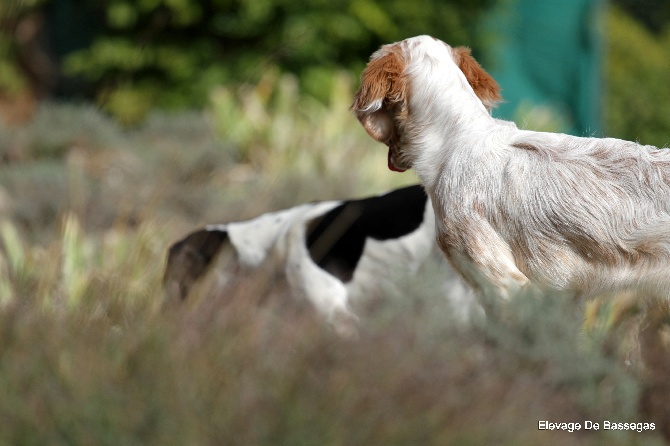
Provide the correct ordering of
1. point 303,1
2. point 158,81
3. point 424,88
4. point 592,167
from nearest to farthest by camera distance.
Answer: point 592,167 < point 424,88 < point 303,1 < point 158,81

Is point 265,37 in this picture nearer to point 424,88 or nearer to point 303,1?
point 303,1

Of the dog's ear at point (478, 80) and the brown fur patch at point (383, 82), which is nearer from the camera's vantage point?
the brown fur patch at point (383, 82)

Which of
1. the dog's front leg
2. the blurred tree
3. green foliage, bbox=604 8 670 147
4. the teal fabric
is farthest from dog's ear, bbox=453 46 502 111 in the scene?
the blurred tree

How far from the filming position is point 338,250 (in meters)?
4.18

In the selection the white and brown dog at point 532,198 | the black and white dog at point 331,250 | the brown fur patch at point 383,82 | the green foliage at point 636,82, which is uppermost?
the brown fur patch at point 383,82

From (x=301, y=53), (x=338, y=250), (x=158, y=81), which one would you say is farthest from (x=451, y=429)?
(x=158, y=81)

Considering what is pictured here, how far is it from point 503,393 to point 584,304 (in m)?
1.04

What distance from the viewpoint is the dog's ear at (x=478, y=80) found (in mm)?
3668

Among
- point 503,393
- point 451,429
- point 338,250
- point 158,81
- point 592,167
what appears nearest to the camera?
point 451,429

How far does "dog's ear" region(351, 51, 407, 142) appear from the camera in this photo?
345cm

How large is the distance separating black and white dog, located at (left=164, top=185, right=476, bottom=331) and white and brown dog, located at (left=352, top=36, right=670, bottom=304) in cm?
58

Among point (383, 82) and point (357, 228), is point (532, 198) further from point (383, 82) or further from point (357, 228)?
point (357, 228)

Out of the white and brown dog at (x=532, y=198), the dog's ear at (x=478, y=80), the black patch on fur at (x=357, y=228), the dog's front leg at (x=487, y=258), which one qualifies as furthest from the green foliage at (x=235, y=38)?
the dog's front leg at (x=487, y=258)

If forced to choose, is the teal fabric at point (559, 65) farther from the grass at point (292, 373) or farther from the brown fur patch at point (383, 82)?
the grass at point (292, 373)
